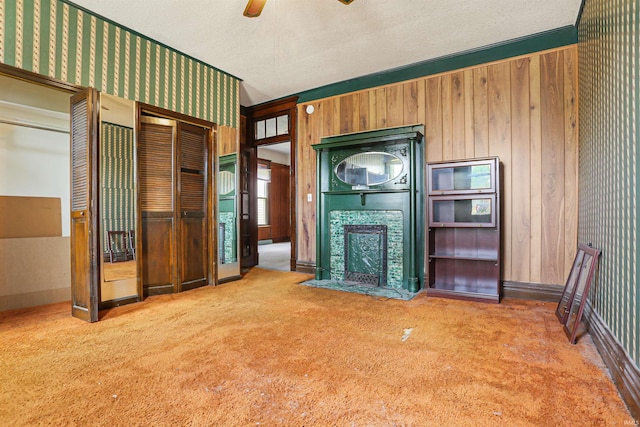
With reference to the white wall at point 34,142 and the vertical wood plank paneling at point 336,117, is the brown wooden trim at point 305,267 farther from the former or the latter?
the white wall at point 34,142

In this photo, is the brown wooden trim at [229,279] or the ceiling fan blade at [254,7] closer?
the ceiling fan blade at [254,7]

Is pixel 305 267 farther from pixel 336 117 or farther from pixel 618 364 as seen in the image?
pixel 618 364

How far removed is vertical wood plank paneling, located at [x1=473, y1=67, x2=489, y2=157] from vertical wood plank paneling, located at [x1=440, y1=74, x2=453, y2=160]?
0.26m

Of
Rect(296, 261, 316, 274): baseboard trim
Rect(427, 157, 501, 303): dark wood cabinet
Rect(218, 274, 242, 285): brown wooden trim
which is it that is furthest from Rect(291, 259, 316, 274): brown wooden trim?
Rect(427, 157, 501, 303): dark wood cabinet

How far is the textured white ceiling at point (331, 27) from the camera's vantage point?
284cm

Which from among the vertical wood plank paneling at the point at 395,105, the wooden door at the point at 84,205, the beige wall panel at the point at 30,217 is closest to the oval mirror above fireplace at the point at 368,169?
the vertical wood plank paneling at the point at 395,105

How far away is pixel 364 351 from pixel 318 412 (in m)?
0.71

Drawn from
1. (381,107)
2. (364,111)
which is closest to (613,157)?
(381,107)

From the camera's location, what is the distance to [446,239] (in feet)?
11.8

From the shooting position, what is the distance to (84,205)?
278 cm

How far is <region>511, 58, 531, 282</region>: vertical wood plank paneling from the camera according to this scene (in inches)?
131

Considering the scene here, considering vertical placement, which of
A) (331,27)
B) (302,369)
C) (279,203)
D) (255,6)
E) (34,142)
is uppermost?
(331,27)

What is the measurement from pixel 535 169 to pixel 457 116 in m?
1.03

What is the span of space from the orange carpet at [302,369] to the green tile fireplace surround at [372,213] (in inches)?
33.8
